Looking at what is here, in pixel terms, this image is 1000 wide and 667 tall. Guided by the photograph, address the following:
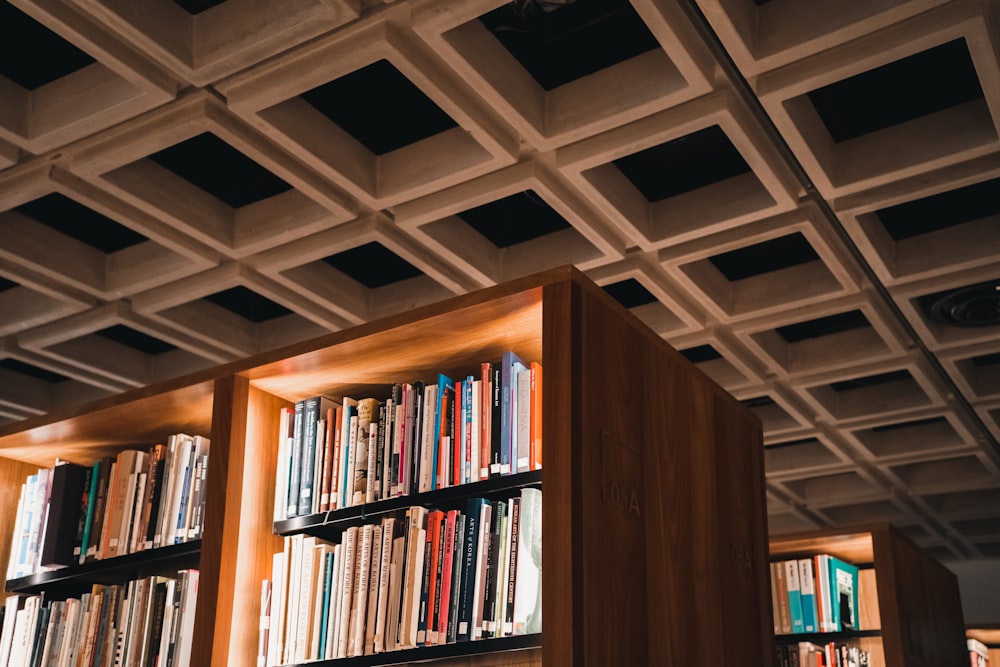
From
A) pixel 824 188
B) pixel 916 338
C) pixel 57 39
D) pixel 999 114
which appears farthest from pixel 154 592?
pixel 916 338

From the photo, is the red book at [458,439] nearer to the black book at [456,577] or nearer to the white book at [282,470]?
the black book at [456,577]

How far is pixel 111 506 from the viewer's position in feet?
10.6

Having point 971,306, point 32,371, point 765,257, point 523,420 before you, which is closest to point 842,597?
point 971,306

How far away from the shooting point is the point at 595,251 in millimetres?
4238

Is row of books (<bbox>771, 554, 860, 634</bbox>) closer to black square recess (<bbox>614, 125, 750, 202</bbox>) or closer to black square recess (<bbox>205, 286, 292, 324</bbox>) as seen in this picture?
black square recess (<bbox>614, 125, 750, 202</bbox>)

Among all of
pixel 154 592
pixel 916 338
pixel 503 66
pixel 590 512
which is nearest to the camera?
pixel 590 512

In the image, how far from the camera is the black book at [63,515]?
10.7 ft

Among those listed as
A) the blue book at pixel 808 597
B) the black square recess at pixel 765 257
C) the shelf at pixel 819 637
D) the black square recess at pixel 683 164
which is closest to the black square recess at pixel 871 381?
the black square recess at pixel 765 257

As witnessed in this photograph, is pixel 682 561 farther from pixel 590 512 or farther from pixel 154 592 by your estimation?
pixel 154 592

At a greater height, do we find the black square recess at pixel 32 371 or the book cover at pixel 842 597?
the black square recess at pixel 32 371

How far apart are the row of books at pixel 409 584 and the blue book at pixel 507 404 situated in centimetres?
10

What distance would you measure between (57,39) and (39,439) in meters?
1.22

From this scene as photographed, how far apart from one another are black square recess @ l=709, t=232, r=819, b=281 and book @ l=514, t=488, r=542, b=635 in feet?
8.07

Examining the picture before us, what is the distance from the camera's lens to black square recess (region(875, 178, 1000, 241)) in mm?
4152
